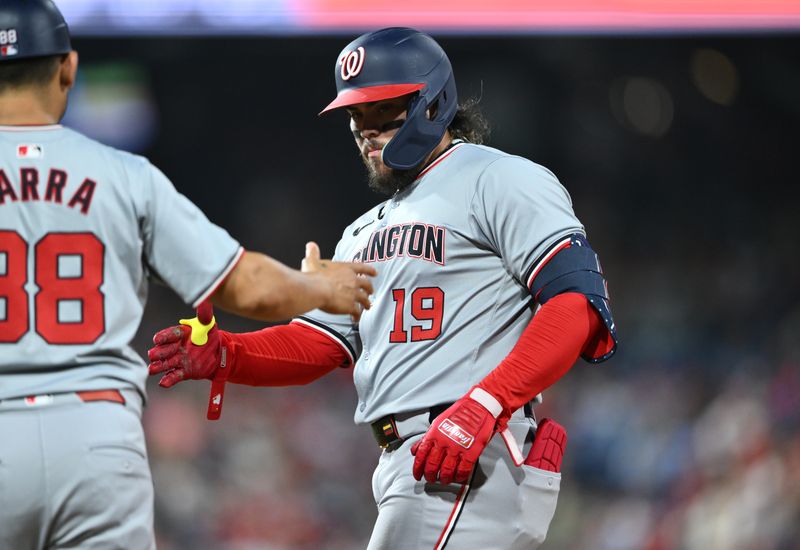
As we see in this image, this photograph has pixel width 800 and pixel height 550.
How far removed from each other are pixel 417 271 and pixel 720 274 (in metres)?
8.93

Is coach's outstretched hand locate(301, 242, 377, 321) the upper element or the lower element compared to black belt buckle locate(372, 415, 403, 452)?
upper

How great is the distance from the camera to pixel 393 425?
315 centimetres

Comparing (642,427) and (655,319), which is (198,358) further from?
(655,319)

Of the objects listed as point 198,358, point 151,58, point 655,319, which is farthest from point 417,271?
point 151,58

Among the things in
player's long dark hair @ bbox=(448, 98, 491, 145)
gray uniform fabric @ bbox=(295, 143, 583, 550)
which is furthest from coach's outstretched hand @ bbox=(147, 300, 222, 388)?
player's long dark hair @ bbox=(448, 98, 491, 145)

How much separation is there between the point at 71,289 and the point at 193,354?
3.35 ft

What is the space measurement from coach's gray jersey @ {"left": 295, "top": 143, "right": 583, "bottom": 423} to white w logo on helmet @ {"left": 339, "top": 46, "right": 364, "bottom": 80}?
0.44m

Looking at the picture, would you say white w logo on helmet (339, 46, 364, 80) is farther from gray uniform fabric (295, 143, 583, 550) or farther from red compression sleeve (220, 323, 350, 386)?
red compression sleeve (220, 323, 350, 386)

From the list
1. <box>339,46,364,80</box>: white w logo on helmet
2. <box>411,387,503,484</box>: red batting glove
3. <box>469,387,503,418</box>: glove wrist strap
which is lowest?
<box>411,387,503,484</box>: red batting glove

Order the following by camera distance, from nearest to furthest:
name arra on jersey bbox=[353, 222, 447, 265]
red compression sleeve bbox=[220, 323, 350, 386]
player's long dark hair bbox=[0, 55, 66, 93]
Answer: player's long dark hair bbox=[0, 55, 66, 93] → name arra on jersey bbox=[353, 222, 447, 265] → red compression sleeve bbox=[220, 323, 350, 386]

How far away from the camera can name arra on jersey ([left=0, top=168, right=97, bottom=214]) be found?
2.36m

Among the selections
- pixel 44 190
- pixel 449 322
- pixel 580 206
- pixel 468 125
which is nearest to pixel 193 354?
pixel 449 322

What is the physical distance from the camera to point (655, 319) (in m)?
11.1

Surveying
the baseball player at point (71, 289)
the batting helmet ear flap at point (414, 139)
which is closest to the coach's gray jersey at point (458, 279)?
the batting helmet ear flap at point (414, 139)
